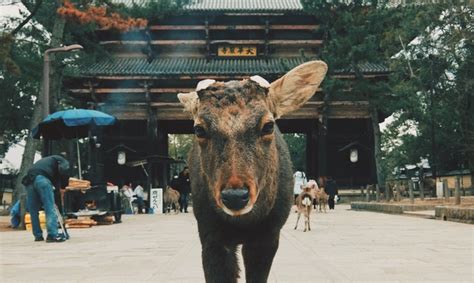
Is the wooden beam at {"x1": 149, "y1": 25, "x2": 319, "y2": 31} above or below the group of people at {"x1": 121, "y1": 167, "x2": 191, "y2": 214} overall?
above

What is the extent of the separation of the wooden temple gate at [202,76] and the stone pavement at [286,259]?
57.8ft

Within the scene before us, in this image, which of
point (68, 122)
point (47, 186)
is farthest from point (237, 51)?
point (47, 186)

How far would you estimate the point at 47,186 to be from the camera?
9.78 metres

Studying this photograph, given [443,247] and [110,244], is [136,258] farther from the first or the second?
[443,247]

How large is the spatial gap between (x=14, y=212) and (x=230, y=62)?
16.7m

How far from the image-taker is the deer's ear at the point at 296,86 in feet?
11.8

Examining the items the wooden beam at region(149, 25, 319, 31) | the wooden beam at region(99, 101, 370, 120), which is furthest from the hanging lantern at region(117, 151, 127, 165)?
the wooden beam at region(149, 25, 319, 31)

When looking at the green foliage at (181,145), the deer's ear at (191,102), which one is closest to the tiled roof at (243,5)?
the deer's ear at (191,102)

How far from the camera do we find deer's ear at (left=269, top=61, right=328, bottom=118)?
361 centimetres

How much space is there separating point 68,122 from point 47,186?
205 inches

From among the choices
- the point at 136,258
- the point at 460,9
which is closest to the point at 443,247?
the point at 136,258

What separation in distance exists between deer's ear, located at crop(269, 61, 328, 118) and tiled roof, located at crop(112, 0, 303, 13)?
26.7m

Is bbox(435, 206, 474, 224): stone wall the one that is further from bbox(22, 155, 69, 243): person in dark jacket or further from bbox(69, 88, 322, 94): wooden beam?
bbox(69, 88, 322, 94): wooden beam

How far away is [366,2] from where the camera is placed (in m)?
26.6
